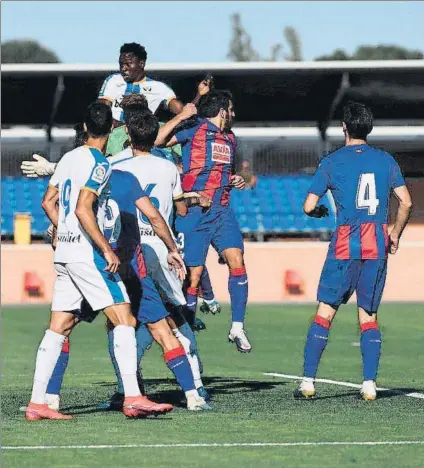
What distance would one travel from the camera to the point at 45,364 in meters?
9.59

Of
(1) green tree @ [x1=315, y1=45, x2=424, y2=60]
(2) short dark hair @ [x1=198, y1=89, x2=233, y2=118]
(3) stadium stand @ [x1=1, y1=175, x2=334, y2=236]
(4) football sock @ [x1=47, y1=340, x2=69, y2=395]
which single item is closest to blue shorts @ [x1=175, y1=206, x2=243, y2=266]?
(2) short dark hair @ [x1=198, y1=89, x2=233, y2=118]

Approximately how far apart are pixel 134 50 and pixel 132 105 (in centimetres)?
158

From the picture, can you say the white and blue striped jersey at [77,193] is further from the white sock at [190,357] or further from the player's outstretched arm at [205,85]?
the player's outstretched arm at [205,85]

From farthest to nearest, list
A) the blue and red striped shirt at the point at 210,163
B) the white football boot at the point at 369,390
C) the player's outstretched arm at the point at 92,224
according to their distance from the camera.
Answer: the blue and red striped shirt at the point at 210,163, the white football boot at the point at 369,390, the player's outstretched arm at the point at 92,224

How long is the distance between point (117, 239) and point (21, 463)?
8.39 ft

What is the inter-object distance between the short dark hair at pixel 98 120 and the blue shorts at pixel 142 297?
3.27ft

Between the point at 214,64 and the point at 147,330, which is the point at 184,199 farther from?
the point at 214,64

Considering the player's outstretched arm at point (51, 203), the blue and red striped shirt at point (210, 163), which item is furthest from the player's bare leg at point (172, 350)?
the blue and red striped shirt at point (210, 163)

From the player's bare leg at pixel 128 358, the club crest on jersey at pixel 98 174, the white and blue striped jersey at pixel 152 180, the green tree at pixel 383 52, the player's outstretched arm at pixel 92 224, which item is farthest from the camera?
the green tree at pixel 383 52

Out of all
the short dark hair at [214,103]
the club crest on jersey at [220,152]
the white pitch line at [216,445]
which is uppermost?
the short dark hair at [214,103]

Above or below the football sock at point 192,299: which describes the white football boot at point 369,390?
below

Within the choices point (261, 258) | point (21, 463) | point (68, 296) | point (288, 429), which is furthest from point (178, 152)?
point (261, 258)

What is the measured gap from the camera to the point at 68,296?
9602 millimetres

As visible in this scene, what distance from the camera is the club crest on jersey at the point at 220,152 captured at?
40.8 ft
